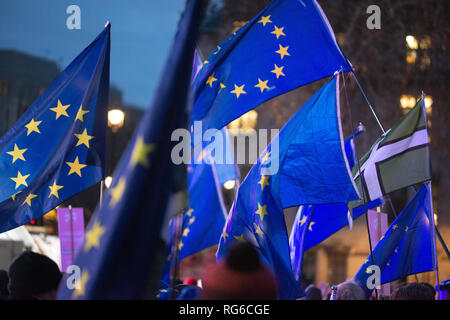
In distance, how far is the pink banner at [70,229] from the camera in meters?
10.5

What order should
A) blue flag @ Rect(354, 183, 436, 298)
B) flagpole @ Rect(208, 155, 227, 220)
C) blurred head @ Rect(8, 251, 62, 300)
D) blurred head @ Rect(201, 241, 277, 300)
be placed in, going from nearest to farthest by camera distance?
blurred head @ Rect(201, 241, 277, 300), blurred head @ Rect(8, 251, 62, 300), blue flag @ Rect(354, 183, 436, 298), flagpole @ Rect(208, 155, 227, 220)

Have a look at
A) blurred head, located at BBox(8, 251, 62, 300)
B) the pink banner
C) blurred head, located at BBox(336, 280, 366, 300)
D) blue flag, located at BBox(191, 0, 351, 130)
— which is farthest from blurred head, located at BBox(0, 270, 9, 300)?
the pink banner

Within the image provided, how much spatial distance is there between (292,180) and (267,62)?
139 centimetres

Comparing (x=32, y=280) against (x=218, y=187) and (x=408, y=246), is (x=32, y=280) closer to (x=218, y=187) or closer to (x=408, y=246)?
(x=408, y=246)

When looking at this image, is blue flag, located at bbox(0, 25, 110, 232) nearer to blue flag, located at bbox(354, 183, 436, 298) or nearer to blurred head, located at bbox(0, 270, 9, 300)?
blurred head, located at bbox(0, 270, 9, 300)

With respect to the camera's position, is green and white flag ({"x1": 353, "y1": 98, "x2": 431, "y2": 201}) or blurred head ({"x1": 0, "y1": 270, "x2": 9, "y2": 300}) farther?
green and white flag ({"x1": 353, "y1": 98, "x2": 431, "y2": 201})

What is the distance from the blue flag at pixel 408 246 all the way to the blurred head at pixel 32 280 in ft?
13.6

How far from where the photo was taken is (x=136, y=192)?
3.12 meters

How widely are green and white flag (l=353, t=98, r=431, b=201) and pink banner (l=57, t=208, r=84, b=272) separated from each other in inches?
200

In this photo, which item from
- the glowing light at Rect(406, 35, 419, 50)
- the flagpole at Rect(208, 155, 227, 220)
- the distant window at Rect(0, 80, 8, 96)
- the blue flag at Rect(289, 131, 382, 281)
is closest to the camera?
the blue flag at Rect(289, 131, 382, 281)

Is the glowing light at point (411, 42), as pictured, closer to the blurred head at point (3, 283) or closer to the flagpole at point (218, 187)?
the flagpole at point (218, 187)

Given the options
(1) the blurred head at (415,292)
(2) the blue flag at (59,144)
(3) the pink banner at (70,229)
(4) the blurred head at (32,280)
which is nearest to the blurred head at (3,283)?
(2) the blue flag at (59,144)

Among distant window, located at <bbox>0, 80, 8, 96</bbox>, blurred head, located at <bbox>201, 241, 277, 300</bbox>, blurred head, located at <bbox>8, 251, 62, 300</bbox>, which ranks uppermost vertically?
distant window, located at <bbox>0, 80, 8, 96</bbox>

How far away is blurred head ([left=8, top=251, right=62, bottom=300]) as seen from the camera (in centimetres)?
393
